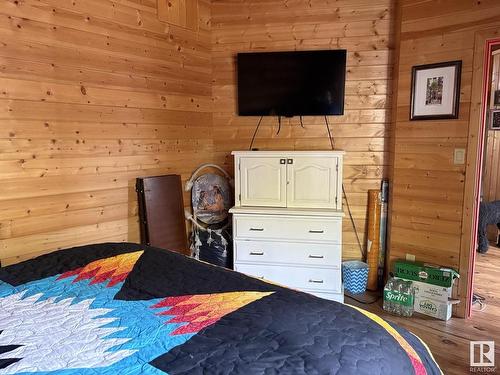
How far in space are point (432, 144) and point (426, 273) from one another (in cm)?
101

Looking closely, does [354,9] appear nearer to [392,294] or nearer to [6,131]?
[392,294]

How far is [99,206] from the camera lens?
2.78m

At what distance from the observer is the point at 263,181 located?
3.27 metres

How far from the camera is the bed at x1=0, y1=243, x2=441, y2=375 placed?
941mm

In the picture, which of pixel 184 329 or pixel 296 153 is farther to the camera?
pixel 296 153

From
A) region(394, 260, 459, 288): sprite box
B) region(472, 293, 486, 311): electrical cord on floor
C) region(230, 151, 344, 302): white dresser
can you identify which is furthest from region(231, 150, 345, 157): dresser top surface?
region(472, 293, 486, 311): electrical cord on floor

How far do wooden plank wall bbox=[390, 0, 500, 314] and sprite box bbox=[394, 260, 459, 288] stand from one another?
0.34 ft

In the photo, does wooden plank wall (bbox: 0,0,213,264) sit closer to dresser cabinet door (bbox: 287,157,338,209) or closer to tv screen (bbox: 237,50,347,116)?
tv screen (bbox: 237,50,347,116)

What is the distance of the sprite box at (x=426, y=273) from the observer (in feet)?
9.37

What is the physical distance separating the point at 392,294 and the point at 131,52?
9.08 feet

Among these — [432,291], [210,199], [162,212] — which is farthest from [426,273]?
[162,212]

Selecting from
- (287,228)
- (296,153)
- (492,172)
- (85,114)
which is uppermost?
(85,114)

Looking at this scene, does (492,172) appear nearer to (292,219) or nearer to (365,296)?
(365,296)

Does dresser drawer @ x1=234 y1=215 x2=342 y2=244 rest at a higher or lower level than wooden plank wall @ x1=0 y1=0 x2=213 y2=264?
lower
